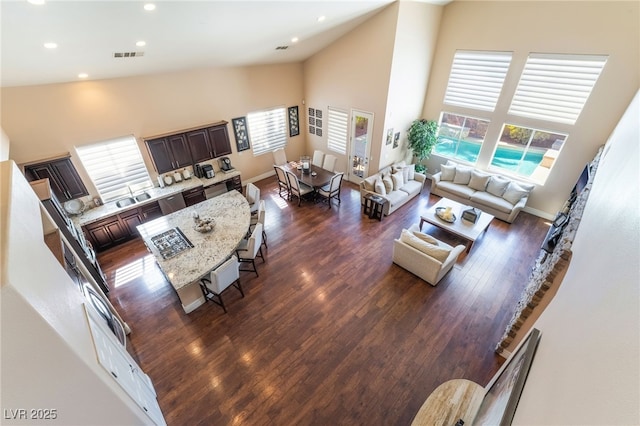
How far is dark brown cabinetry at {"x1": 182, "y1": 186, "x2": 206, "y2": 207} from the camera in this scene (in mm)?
6504

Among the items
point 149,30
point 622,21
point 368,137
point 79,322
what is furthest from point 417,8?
point 79,322

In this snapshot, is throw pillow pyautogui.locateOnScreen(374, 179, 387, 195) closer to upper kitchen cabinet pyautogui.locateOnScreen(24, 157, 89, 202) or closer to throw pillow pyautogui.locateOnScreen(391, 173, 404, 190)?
throw pillow pyautogui.locateOnScreen(391, 173, 404, 190)

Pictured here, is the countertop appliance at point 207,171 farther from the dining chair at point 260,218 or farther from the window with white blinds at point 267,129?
the dining chair at point 260,218

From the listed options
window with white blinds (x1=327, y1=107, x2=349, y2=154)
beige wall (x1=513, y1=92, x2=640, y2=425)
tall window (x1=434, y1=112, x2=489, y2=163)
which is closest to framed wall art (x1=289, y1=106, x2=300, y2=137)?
window with white blinds (x1=327, y1=107, x2=349, y2=154)

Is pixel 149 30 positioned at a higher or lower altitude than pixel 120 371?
higher

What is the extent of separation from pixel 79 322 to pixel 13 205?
3.07 ft

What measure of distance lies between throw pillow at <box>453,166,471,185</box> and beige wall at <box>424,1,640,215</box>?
52cm

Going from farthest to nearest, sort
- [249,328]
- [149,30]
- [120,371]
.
Answer: [249,328] < [149,30] < [120,371]

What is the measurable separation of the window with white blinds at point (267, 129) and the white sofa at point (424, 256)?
17.1 ft

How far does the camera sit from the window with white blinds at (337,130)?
7613 mm

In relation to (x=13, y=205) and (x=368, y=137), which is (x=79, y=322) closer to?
(x=13, y=205)

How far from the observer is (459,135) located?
295 inches

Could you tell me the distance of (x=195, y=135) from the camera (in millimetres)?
6500

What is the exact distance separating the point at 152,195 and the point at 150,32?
3617mm
